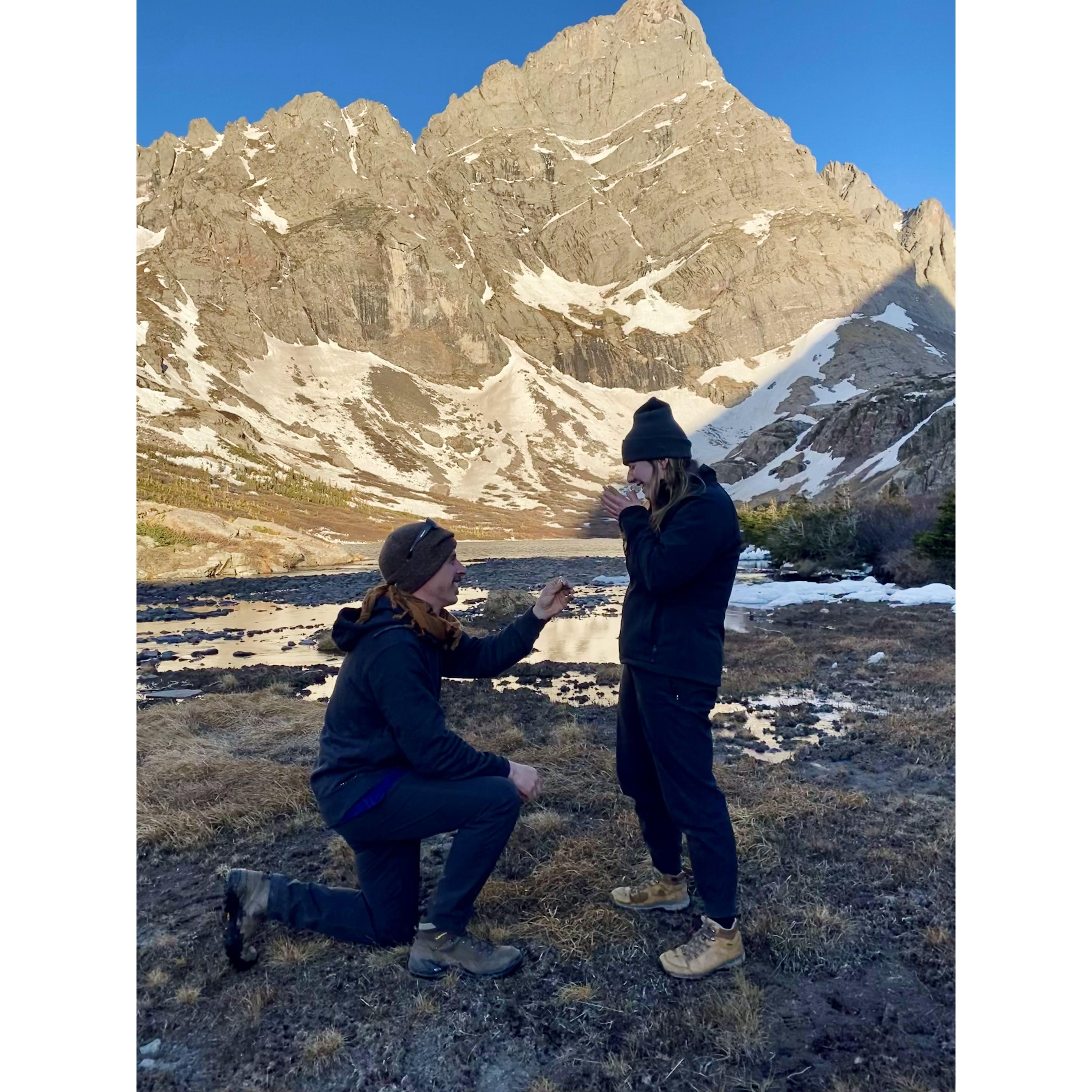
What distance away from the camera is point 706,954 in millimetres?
3027

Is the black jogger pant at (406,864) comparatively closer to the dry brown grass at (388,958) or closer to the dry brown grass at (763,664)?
the dry brown grass at (388,958)

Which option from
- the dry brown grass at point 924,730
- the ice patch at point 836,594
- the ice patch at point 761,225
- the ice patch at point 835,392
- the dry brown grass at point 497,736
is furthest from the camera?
the ice patch at point 761,225

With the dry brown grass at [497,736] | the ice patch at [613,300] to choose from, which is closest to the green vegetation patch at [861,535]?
the dry brown grass at [497,736]

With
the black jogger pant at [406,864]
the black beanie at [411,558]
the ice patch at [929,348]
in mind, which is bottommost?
the black jogger pant at [406,864]

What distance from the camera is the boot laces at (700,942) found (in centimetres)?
304

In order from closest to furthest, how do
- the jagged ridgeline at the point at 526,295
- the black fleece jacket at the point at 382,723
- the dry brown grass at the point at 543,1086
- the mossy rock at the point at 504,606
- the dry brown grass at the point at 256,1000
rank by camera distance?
the dry brown grass at the point at 543,1086 < the dry brown grass at the point at 256,1000 < the black fleece jacket at the point at 382,723 < the mossy rock at the point at 504,606 < the jagged ridgeline at the point at 526,295

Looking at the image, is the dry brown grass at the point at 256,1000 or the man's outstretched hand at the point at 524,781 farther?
the man's outstretched hand at the point at 524,781

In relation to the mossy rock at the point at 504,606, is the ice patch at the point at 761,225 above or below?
above

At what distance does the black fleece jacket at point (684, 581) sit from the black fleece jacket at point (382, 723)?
84cm

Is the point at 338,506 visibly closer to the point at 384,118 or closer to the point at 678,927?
the point at 678,927

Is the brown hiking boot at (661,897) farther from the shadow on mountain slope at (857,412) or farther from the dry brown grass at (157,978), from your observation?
the dry brown grass at (157,978)

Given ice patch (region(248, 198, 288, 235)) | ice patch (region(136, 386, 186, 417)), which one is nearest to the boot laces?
ice patch (region(136, 386, 186, 417))

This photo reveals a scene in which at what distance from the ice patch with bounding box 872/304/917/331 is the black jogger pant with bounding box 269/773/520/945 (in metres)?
159

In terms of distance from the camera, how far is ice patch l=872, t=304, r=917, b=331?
141625 millimetres
